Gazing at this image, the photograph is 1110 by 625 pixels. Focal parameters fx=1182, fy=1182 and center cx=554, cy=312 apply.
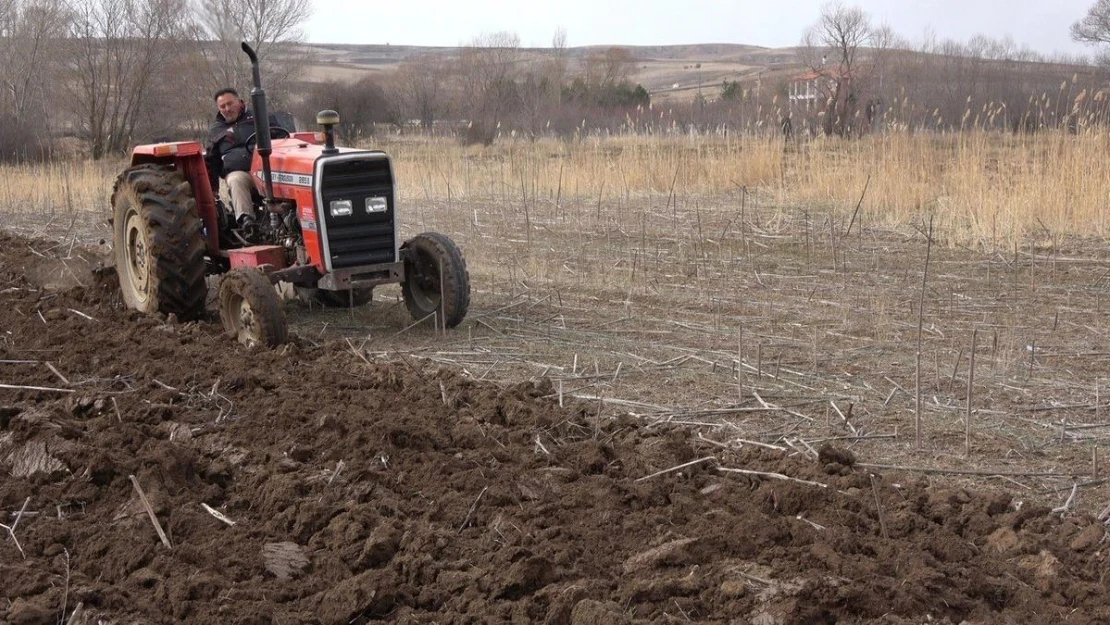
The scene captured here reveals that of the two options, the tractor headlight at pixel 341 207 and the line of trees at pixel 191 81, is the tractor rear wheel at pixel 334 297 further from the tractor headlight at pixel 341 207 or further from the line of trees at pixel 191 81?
the line of trees at pixel 191 81

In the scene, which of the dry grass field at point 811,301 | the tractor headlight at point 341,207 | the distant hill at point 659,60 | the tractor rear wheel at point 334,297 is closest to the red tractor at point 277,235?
the tractor headlight at point 341,207

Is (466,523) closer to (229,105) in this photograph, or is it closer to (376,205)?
(376,205)

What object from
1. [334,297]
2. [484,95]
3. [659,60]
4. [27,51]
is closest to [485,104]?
[484,95]

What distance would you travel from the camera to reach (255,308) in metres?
→ 6.98

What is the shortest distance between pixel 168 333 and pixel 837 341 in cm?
423

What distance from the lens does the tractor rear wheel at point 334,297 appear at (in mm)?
8930

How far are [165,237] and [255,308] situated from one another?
0.96 metres

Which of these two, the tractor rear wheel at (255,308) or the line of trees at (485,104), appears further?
the line of trees at (485,104)

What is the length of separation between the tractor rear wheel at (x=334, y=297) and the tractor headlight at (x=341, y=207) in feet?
4.67

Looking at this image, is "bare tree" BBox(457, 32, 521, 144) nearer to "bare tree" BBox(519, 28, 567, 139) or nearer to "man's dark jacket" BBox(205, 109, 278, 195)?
"bare tree" BBox(519, 28, 567, 139)

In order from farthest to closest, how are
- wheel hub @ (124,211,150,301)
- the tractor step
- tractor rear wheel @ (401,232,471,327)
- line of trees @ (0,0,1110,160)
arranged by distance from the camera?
line of trees @ (0,0,1110,160), wheel hub @ (124,211,150,301), tractor rear wheel @ (401,232,471,327), the tractor step

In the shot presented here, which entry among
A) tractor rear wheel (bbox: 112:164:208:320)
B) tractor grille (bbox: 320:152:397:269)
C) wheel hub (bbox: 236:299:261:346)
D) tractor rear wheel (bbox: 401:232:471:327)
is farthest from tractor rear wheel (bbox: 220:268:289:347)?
tractor rear wheel (bbox: 401:232:471:327)

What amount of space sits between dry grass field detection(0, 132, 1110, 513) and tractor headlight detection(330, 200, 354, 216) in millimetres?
830

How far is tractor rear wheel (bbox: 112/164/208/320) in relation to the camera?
7.51 meters
